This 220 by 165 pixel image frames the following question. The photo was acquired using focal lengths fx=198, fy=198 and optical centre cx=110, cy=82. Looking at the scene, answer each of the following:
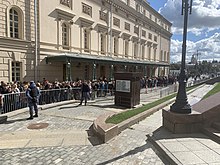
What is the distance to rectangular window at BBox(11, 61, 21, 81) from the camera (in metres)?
16.4

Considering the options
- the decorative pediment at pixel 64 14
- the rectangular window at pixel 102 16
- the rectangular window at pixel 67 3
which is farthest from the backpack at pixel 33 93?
the rectangular window at pixel 102 16

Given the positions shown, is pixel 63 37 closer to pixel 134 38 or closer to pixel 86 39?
pixel 86 39

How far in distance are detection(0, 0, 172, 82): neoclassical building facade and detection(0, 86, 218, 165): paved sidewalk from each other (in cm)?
981

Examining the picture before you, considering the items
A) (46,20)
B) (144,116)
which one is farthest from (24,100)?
(46,20)

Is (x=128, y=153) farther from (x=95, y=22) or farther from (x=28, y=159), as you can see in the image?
(x=95, y=22)

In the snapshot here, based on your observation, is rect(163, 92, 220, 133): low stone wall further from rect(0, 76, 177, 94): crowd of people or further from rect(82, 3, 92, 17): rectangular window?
rect(82, 3, 92, 17): rectangular window

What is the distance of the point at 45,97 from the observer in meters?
12.3

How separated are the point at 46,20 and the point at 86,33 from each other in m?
6.77

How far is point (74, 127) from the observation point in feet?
25.2

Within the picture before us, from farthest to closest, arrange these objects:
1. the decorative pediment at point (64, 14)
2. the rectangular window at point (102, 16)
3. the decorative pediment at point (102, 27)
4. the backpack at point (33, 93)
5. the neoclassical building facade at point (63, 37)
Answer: the rectangular window at point (102, 16) → the decorative pediment at point (102, 27) → the decorative pediment at point (64, 14) → the neoclassical building facade at point (63, 37) → the backpack at point (33, 93)

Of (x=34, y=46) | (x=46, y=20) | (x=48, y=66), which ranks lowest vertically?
(x=48, y=66)

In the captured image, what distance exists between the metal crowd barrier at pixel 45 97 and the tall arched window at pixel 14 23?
7094mm

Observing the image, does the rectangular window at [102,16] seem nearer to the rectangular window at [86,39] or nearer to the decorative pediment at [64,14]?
the rectangular window at [86,39]

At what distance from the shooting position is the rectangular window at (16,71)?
16427 mm
